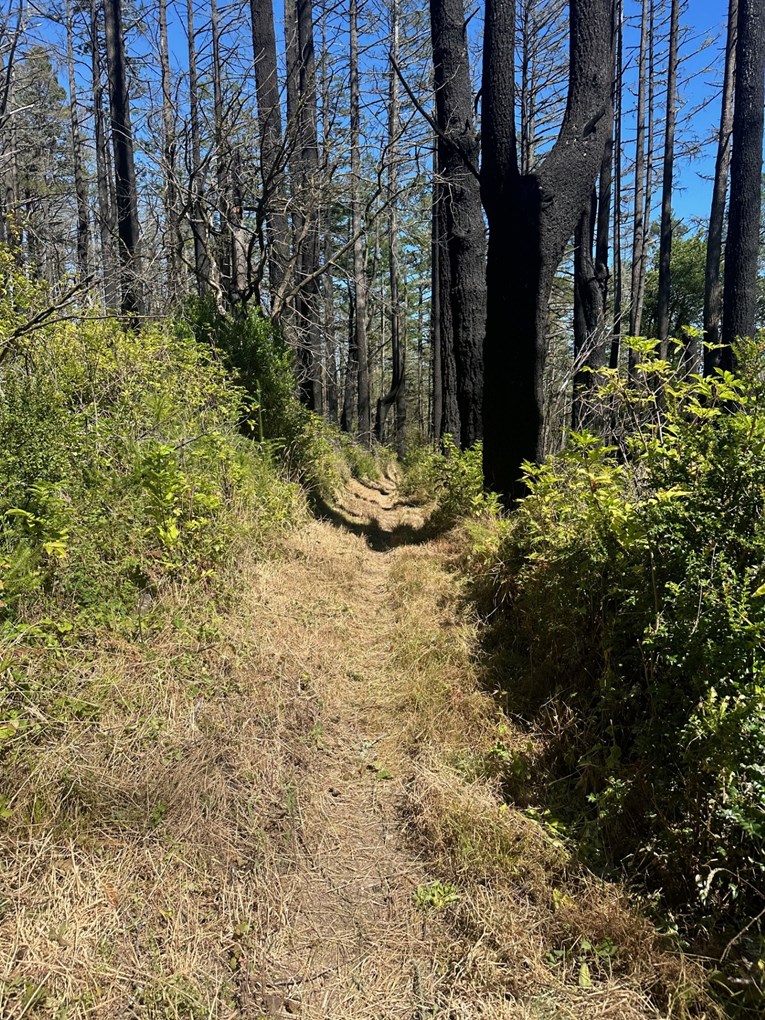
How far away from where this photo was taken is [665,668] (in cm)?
212

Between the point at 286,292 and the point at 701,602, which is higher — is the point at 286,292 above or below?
above

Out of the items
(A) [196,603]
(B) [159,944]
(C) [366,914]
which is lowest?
(C) [366,914]

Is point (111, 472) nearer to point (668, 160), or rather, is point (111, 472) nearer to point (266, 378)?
point (266, 378)

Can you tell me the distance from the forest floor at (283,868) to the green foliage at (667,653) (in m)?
0.27

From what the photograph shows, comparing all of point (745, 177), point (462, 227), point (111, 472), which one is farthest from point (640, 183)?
point (111, 472)

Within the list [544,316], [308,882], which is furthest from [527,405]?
[308,882]

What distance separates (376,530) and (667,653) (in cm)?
544

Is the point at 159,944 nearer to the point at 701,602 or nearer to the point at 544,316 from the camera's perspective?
the point at 701,602

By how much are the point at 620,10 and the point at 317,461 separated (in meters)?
14.1

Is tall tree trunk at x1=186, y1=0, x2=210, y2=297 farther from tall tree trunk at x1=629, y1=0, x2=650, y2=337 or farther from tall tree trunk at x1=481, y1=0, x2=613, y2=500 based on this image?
tall tree trunk at x1=629, y1=0, x2=650, y2=337

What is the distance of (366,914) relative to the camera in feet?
6.59

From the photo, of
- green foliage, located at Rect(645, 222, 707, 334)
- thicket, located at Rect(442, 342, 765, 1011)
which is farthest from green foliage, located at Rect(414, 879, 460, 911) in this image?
green foliage, located at Rect(645, 222, 707, 334)

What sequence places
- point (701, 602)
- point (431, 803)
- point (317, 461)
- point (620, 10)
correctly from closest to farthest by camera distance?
point (701, 602) → point (431, 803) → point (317, 461) → point (620, 10)

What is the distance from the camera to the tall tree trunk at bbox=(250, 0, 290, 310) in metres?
6.82
